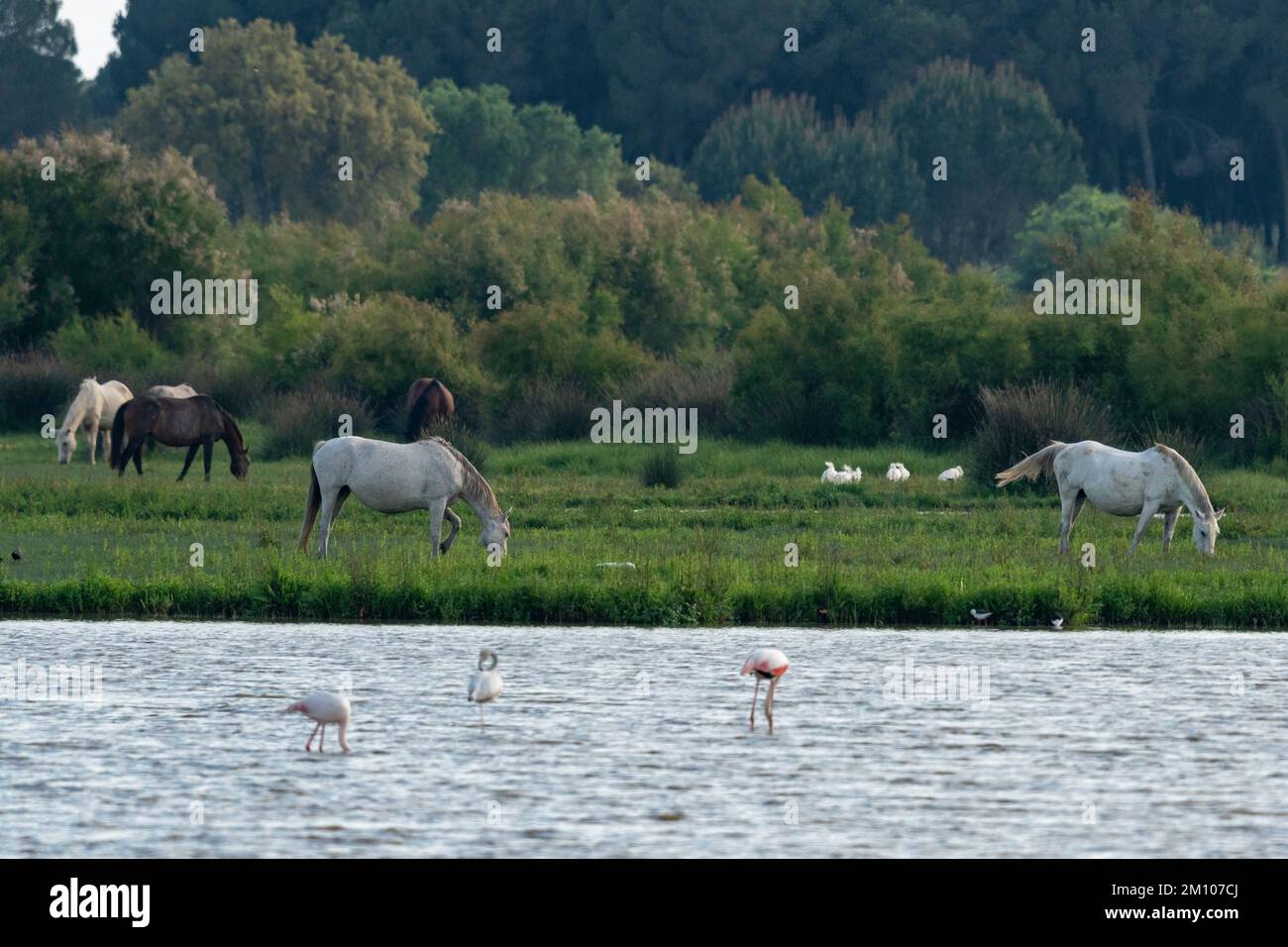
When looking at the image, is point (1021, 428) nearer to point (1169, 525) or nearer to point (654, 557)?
point (1169, 525)

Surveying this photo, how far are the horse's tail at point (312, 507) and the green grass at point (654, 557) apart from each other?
15.3 inches

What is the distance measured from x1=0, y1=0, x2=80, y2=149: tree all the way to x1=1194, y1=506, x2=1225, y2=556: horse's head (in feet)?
261

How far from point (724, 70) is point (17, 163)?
43180 millimetres

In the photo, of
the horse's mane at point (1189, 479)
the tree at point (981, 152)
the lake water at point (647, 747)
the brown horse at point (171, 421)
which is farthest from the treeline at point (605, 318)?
the tree at point (981, 152)

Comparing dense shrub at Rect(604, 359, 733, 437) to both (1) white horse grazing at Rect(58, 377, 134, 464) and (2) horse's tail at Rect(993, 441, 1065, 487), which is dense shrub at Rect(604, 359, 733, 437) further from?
(2) horse's tail at Rect(993, 441, 1065, 487)

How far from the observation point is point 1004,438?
2969 centimetres

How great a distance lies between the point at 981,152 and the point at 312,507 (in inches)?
2550

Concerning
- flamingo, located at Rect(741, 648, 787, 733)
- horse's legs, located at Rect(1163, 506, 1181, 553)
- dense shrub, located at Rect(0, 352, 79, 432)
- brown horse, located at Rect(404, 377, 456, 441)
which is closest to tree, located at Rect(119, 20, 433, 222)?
dense shrub, located at Rect(0, 352, 79, 432)

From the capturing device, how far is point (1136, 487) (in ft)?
75.5

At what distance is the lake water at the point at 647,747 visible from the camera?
1122cm

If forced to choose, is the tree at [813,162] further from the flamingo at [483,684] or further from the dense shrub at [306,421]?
the flamingo at [483,684]
